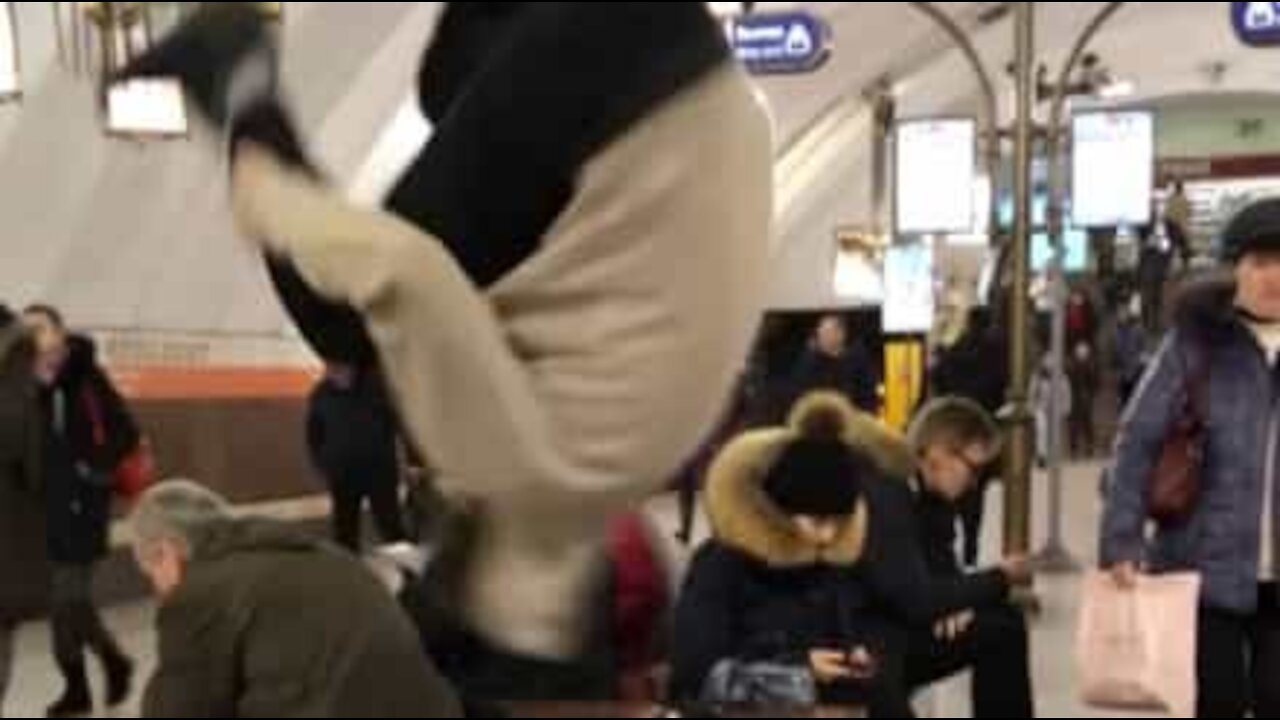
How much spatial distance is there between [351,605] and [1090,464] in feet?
12.5

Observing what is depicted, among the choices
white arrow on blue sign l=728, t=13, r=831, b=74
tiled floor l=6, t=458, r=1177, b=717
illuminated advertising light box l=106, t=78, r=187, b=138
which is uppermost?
white arrow on blue sign l=728, t=13, r=831, b=74

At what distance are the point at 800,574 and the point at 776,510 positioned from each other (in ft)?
0.65

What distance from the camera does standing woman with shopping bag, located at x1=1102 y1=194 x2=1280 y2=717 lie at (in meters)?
3.06

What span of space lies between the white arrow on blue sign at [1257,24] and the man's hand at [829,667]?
1.66 m

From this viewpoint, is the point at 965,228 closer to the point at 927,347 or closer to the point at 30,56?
the point at 927,347

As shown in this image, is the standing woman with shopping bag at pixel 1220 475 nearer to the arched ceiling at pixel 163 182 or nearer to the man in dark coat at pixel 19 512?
the arched ceiling at pixel 163 182

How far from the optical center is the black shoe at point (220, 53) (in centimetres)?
102

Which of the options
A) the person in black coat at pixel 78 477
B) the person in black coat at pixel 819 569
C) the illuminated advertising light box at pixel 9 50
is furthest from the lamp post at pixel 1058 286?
the illuminated advertising light box at pixel 9 50

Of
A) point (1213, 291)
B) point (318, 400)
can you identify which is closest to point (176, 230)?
point (318, 400)

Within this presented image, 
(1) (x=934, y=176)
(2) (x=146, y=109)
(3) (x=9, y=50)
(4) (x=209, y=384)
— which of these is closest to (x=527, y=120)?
(2) (x=146, y=109)

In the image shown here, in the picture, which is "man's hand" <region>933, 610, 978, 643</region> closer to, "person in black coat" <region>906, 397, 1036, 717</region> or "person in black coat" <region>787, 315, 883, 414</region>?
"person in black coat" <region>906, 397, 1036, 717</region>

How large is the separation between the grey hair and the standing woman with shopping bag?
1.68 metres

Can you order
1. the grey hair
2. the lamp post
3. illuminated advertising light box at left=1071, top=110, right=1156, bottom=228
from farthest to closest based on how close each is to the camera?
illuminated advertising light box at left=1071, top=110, right=1156, bottom=228
the lamp post
the grey hair

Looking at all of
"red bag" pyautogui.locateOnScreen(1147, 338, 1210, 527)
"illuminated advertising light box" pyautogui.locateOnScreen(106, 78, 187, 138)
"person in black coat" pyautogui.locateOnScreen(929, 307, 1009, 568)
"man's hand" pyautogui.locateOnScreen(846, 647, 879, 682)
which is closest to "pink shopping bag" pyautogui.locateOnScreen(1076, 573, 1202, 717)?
"red bag" pyautogui.locateOnScreen(1147, 338, 1210, 527)
